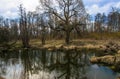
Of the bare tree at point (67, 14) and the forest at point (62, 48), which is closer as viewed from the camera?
the forest at point (62, 48)

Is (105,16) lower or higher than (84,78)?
higher

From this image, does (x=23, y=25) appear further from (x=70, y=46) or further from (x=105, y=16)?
(x=105, y=16)

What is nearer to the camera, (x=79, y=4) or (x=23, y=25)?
(x=79, y=4)

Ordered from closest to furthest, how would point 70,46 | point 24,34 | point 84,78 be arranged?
point 84,78, point 70,46, point 24,34

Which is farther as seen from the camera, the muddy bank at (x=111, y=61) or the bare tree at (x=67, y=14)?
the bare tree at (x=67, y=14)

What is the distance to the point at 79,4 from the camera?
60.7 meters

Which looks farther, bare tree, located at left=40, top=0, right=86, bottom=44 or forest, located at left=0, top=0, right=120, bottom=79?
bare tree, located at left=40, top=0, right=86, bottom=44

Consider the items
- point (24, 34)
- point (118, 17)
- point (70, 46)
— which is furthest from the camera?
point (118, 17)

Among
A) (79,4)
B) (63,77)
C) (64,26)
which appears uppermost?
Result: (79,4)

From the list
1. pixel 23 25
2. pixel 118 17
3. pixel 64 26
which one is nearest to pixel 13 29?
pixel 23 25

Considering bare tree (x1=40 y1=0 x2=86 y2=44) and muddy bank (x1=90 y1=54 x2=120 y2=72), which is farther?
bare tree (x1=40 y1=0 x2=86 y2=44)

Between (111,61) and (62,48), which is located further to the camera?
(62,48)

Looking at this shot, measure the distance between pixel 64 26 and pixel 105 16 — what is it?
4623 cm

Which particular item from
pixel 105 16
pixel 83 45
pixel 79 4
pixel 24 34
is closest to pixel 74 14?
pixel 79 4
